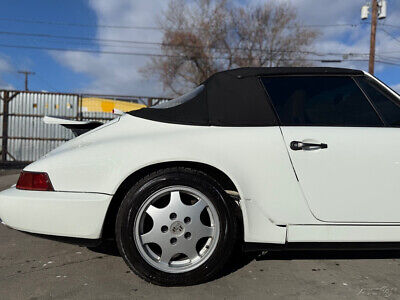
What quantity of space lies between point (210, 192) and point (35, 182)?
114cm

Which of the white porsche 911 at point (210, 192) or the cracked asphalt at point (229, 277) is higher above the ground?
the white porsche 911 at point (210, 192)

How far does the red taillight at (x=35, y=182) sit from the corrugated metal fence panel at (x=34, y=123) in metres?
11.1

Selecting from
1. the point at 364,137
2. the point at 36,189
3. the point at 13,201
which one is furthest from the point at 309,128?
the point at 13,201

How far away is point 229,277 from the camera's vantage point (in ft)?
7.14

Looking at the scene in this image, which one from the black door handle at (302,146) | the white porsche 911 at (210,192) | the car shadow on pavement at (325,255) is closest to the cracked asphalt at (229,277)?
the car shadow on pavement at (325,255)

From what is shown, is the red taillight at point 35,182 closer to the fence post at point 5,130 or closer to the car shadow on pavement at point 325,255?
the car shadow on pavement at point 325,255

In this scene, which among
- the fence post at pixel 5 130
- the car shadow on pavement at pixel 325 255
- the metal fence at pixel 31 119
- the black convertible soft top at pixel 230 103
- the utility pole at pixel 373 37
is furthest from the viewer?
the utility pole at pixel 373 37

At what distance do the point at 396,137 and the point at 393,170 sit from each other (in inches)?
8.9

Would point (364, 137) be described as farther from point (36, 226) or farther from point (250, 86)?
point (36, 226)

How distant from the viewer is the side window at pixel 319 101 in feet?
7.06

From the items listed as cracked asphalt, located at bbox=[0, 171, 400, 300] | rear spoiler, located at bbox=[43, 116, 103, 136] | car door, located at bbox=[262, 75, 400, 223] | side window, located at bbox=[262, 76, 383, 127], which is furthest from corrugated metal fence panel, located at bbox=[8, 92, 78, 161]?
car door, located at bbox=[262, 75, 400, 223]

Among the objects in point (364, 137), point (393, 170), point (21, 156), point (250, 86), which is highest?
point (250, 86)

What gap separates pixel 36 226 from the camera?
1.96 meters

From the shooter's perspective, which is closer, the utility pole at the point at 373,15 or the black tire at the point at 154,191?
the black tire at the point at 154,191
